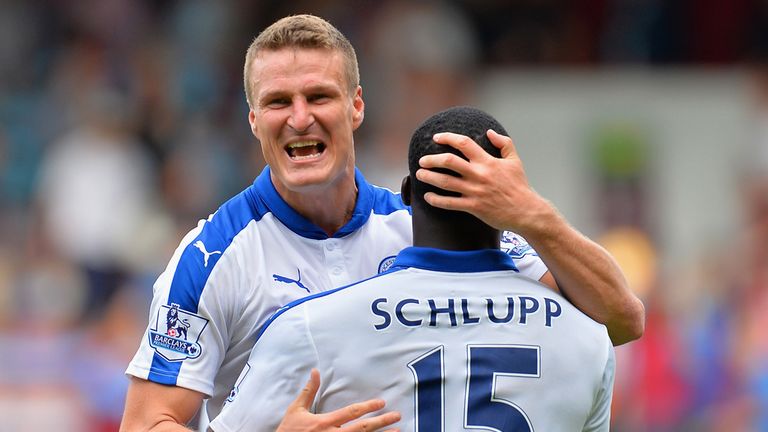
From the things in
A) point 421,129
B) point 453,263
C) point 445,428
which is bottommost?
point 445,428

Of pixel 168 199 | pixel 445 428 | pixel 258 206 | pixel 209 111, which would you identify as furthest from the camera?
pixel 209 111

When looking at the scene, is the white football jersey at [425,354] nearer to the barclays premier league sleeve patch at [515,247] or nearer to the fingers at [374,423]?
the fingers at [374,423]

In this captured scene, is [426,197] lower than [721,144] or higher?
lower

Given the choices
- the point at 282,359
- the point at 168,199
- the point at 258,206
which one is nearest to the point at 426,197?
the point at 282,359

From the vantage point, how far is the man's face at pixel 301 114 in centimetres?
437

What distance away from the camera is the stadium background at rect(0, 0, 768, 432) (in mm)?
11445

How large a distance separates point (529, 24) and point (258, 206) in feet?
32.6

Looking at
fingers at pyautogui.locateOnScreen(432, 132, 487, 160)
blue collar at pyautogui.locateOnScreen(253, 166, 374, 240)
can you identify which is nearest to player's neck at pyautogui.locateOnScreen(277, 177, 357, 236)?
blue collar at pyautogui.locateOnScreen(253, 166, 374, 240)

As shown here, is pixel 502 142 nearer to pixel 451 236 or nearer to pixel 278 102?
pixel 451 236

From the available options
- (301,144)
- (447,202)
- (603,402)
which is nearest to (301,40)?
(301,144)

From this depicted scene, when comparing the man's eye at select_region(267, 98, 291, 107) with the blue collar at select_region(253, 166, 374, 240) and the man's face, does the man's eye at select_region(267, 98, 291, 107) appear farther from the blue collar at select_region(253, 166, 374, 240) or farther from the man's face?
the blue collar at select_region(253, 166, 374, 240)

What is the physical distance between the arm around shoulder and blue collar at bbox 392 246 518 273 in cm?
80

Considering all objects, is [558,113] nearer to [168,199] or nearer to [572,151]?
[572,151]

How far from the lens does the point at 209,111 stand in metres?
13.4
